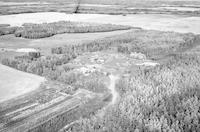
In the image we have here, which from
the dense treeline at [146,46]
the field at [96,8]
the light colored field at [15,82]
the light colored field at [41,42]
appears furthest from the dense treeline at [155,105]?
the field at [96,8]

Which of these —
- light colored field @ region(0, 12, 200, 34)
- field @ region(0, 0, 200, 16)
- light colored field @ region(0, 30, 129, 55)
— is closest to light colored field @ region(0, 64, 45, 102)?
light colored field @ region(0, 30, 129, 55)

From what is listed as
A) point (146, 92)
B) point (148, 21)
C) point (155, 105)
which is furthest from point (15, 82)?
point (148, 21)

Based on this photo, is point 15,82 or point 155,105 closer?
point 155,105

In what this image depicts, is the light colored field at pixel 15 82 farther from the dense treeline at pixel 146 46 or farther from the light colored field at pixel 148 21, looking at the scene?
the light colored field at pixel 148 21

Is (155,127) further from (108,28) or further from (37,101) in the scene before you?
Answer: (108,28)

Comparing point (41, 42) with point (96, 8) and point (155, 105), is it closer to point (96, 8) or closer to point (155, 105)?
point (155, 105)

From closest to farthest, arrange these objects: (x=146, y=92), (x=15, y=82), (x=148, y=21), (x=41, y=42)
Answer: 1. (x=146, y=92)
2. (x=15, y=82)
3. (x=41, y=42)
4. (x=148, y=21)
